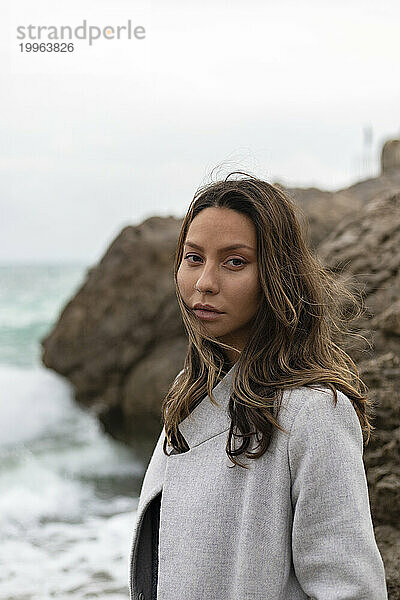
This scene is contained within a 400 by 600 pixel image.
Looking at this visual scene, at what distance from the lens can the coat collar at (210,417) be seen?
151 cm

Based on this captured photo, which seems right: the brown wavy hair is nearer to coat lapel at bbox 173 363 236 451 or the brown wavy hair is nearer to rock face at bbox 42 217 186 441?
coat lapel at bbox 173 363 236 451

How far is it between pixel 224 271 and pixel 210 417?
291 mm

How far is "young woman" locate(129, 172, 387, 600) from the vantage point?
4.31 feet

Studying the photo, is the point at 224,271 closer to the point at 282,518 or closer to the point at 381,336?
the point at 282,518

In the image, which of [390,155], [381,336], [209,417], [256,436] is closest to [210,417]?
[209,417]

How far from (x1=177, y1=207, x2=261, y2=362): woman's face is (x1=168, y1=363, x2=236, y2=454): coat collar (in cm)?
11

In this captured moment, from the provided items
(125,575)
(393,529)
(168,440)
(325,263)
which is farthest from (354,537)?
(125,575)

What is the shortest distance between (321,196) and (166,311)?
1402mm

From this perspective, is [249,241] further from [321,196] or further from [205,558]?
[321,196]

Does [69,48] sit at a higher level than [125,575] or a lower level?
higher

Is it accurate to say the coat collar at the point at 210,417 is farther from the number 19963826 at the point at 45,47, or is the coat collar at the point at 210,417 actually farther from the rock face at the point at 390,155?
the rock face at the point at 390,155

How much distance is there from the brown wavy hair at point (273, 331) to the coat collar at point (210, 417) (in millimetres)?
16

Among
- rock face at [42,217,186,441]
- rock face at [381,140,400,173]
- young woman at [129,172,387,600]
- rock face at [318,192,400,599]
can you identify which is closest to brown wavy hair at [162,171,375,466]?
young woman at [129,172,387,600]

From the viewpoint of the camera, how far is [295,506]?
1341 mm
